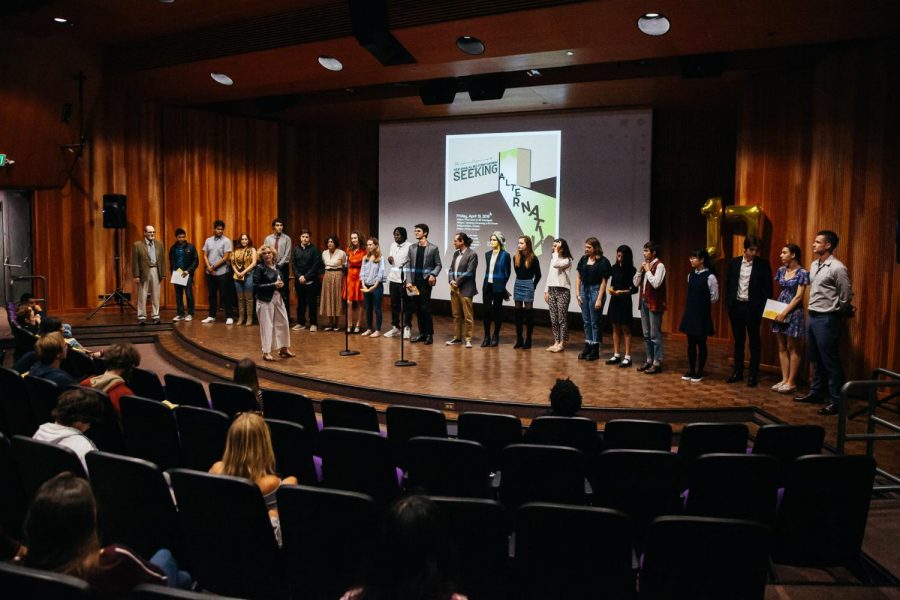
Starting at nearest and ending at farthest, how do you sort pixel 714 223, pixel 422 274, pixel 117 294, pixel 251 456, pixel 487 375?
pixel 251 456 → pixel 487 375 → pixel 714 223 → pixel 422 274 → pixel 117 294

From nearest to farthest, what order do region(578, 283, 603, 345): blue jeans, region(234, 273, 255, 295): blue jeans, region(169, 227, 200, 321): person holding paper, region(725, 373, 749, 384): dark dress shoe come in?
region(725, 373, 749, 384): dark dress shoe < region(578, 283, 603, 345): blue jeans < region(234, 273, 255, 295): blue jeans < region(169, 227, 200, 321): person holding paper

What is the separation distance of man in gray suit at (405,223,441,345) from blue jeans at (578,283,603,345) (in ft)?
6.20

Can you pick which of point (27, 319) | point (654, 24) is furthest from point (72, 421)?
point (654, 24)

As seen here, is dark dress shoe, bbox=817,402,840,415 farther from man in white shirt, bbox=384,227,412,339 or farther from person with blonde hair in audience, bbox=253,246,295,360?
person with blonde hair in audience, bbox=253,246,295,360

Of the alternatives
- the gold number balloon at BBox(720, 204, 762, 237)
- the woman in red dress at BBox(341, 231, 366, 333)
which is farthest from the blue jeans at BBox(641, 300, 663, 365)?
the woman in red dress at BBox(341, 231, 366, 333)

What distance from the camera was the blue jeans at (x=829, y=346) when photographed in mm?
6445

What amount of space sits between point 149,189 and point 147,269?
81.8 inches

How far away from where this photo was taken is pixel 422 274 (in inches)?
374

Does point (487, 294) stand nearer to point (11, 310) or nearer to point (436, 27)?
point (436, 27)

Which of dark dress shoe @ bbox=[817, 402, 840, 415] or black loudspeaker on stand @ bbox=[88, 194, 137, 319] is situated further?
black loudspeaker on stand @ bbox=[88, 194, 137, 319]

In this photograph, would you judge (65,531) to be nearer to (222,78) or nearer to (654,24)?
(654,24)

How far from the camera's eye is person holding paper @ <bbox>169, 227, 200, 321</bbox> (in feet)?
36.1

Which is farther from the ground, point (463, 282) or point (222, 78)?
point (222, 78)

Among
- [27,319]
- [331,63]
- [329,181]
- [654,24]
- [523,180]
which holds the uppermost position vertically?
[331,63]
